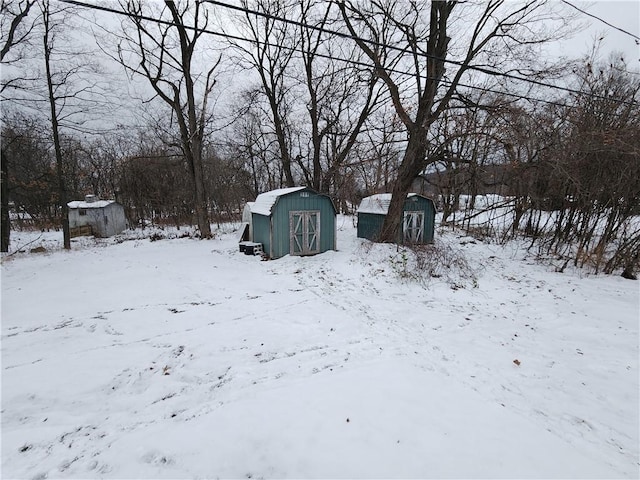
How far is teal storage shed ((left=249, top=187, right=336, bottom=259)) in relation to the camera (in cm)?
985

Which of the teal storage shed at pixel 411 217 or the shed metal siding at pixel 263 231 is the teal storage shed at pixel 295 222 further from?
the teal storage shed at pixel 411 217

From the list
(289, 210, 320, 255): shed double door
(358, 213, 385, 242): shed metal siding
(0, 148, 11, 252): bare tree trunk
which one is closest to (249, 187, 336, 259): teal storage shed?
(289, 210, 320, 255): shed double door

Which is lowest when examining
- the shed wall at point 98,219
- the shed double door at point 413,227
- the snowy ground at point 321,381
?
the snowy ground at point 321,381

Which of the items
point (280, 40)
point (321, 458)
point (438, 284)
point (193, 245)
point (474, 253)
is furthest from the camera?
point (280, 40)

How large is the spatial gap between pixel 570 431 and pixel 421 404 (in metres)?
1.37

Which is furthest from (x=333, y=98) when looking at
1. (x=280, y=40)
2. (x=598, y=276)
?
(x=598, y=276)

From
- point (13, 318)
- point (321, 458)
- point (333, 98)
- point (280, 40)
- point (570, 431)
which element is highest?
point (280, 40)

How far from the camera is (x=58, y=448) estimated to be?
239 cm

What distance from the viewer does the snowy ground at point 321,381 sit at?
7.54 feet

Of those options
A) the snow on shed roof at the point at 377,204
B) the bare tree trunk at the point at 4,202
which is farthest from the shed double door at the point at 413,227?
the bare tree trunk at the point at 4,202

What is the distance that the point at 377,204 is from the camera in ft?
41.4

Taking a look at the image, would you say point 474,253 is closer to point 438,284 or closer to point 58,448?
point 438,284

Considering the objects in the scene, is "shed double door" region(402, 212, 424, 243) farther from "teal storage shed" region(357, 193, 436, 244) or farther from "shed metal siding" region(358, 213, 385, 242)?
"shed metal siding" region(358, 213, 385, 242)

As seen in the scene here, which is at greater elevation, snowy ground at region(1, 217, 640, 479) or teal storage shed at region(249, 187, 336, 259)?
teal storage shed at region(249, 187, 336, 259)
